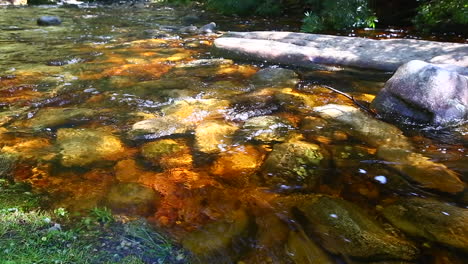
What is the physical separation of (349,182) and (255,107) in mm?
1775

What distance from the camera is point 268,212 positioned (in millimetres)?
2424

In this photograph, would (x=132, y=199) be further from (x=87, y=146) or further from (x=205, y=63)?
(x=205, y=63)

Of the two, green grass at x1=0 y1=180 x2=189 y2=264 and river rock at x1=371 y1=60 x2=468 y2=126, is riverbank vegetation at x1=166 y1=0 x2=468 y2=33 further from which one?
Answer: green grass at x1=0 y1=180 x2=189 y2=264

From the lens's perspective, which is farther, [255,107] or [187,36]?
[187,36]

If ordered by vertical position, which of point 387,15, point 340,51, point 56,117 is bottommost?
point 56,117

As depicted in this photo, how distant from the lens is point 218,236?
2.20m

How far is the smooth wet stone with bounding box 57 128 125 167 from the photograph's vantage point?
3.04 meters

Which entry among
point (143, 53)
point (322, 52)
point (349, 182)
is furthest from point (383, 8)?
point (349, 182)

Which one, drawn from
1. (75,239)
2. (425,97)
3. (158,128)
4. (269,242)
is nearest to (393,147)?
(425,97)

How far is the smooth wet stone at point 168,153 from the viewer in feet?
9.95

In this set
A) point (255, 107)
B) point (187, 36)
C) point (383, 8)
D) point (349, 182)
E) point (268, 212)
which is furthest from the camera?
point (383, 8)

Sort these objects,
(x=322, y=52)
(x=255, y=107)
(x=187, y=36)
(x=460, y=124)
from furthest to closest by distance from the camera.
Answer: (x=187, y=36) < (x=322, y=52) < (x=255, y=107) < (x=460, y=124)

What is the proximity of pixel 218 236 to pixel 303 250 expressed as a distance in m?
0.50

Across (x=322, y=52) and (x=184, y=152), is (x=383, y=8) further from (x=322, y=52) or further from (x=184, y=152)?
(x=184, y=152)
